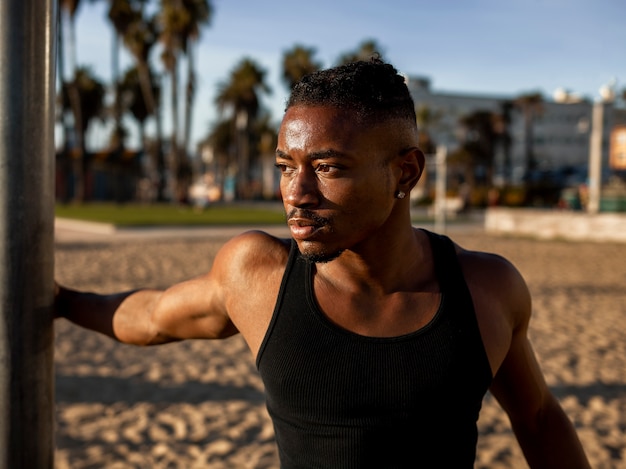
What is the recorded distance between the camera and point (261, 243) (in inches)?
68.8

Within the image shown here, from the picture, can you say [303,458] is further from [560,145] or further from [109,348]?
[560,145]

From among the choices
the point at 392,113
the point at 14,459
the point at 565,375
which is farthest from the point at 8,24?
the point at 565,375

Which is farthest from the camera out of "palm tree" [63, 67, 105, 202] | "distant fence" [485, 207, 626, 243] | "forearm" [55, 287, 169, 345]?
"palm tree" [63, 67, 105, 202]

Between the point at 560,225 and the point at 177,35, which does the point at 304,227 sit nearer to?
the point at 560,225

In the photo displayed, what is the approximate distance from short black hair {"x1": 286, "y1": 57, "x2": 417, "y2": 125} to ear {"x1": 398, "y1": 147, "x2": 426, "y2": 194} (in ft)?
0.28

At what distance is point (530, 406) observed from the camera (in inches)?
71.6

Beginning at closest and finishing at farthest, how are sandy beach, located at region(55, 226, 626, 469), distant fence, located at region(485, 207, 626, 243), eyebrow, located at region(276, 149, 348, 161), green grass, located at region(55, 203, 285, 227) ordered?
eyebrow, located at region(276, 149, 348, 161) → sandy beach, located at region(55, 226, 626, 469) → distant fence, located at region(485, 207, 626, 243) → green grass, located at region(55, 203, 285, 227)

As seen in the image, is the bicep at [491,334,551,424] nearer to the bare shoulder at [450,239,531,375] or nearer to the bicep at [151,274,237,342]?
the bare shoulder at [450,239,531,375]

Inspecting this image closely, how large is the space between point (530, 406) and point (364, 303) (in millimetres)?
572

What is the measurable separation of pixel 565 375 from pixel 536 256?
10058 millimetres

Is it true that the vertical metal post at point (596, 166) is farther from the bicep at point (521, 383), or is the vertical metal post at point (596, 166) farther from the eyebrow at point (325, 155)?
the eyebrow at point (325, 155)

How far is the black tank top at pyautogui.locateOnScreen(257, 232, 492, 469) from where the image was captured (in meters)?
1.51

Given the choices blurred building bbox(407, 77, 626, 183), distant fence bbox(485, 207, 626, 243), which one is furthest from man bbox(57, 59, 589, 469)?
blurred building bbox(407, 77, 626, 183)

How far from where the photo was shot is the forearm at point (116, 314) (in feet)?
6.30
